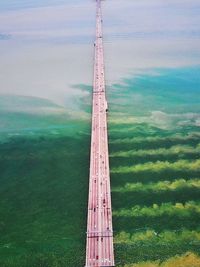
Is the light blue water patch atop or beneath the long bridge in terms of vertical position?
atop

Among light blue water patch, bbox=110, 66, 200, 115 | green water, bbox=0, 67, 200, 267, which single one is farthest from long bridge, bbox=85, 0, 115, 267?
light blue water patch, bbox=110, 66, 200, 115

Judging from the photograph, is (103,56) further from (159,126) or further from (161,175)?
(161,175)

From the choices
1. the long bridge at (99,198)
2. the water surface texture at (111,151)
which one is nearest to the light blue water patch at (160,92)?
the water surface texture at (111,151)

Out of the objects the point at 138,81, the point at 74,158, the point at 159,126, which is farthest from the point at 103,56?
the point at 74,158

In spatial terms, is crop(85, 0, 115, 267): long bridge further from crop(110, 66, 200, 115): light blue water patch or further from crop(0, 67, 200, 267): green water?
crop(110, 66, 200, 115): light blue water patch

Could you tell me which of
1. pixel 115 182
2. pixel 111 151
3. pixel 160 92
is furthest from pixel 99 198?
pixel 160 92
